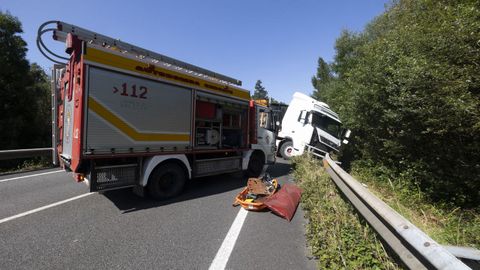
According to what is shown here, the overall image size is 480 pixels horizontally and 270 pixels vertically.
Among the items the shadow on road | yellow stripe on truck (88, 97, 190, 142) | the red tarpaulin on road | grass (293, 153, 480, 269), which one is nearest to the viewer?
grass (293, 153, 480, 269)

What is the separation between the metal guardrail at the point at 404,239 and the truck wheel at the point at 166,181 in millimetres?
4023

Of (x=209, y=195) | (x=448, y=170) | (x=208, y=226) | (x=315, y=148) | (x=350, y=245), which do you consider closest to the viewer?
(x=350, y=245)

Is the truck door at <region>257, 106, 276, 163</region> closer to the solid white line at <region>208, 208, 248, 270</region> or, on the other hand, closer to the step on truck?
the step on truck

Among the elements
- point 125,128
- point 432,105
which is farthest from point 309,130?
point 125,128

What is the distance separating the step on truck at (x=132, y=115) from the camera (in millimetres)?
5152

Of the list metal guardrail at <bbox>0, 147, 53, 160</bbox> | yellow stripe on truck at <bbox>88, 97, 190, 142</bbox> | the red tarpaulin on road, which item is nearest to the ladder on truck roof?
yellow stripe on truck at <bbox>88, 97, 190, 142</bbox>

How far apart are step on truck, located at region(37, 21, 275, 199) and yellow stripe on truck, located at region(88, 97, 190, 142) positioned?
2 centimetres

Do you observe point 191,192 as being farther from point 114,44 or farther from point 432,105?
point 432,105

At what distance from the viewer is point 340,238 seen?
3.83m

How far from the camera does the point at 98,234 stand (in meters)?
4.25

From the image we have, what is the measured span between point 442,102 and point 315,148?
27.3 ft

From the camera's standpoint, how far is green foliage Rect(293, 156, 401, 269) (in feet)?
10.6

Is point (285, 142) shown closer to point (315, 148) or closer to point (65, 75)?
point (315, 148)

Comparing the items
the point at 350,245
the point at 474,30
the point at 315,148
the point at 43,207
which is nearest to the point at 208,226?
the point at 350,245
